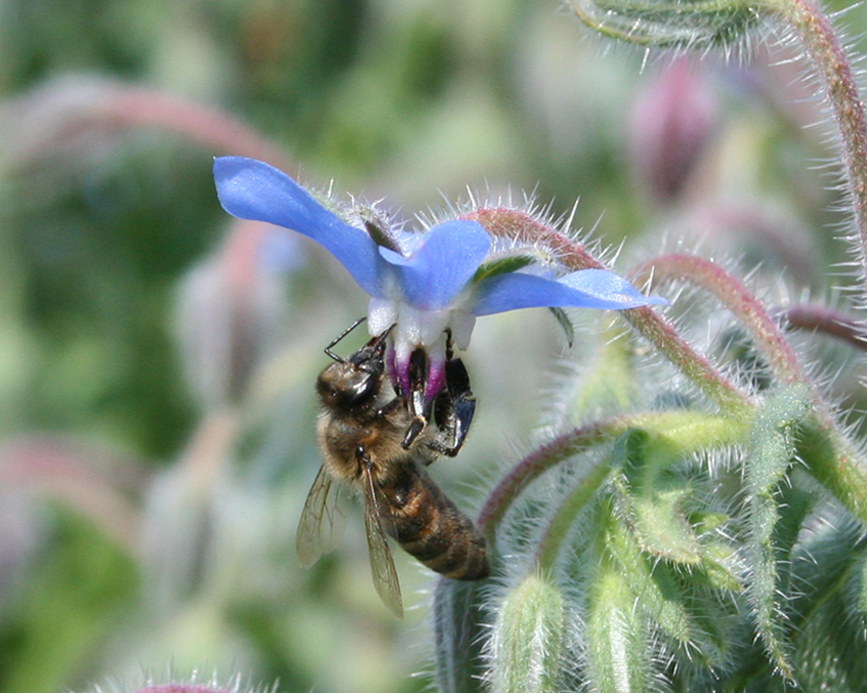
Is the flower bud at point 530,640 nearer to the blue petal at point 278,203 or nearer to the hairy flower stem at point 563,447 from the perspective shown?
the hairy flower stem at point 563,447

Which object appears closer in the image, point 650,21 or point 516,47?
point 650,21

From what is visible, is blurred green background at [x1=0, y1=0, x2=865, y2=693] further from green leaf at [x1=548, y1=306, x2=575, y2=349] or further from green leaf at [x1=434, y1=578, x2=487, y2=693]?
green leaf at [x1=548, y1=306, x2=575, y2=349]

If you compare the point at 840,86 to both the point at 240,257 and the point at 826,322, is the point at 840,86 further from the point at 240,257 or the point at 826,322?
the point at 240,257

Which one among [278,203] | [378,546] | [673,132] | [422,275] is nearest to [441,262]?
[422,275]

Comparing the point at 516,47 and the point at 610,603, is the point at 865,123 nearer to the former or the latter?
the point at 610,603

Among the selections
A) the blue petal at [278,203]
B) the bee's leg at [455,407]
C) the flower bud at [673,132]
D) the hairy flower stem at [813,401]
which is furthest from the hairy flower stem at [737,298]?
the flower bud at [673,132]

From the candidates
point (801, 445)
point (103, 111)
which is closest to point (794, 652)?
point (801, 445)
